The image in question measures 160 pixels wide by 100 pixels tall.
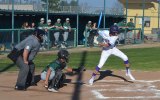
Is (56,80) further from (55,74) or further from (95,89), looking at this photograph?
(95,89)

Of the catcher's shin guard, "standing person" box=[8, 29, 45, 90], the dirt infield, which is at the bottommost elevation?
the dirt infield

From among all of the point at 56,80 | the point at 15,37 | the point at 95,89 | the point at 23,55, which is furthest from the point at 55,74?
the point at 15,37

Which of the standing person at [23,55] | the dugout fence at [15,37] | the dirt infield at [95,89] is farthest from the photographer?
the dugout fence at [15,37]

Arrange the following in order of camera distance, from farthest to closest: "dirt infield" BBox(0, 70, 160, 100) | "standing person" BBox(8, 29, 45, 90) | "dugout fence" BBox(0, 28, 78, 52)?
"dugout fence" BBox(0, 28, 78, 52) → "standing person" BBox(8, 29, 45, 90) → "dirt infield" BBox(0, 70, 160, 100)

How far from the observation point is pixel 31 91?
10.2 m

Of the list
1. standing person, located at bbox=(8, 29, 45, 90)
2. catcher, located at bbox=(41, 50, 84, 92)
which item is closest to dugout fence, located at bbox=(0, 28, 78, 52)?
standing person, located at bbox=(8, 29, 45, 90)

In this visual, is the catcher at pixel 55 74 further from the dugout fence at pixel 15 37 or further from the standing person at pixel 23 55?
the dugout fence at pixel 15 37

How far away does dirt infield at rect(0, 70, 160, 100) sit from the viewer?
31.5ft

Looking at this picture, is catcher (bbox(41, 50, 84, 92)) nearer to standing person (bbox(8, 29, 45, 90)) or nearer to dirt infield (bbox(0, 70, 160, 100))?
dirt infield (bbox(0, 70, 160, 100))

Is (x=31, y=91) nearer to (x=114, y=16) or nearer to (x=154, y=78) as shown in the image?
(x=154, y=78)

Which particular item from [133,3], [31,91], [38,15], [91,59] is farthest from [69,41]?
[133,3]

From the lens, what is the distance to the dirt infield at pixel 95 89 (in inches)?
378

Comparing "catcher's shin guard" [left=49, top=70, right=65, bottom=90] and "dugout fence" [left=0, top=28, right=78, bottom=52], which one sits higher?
"dugout fence" [left=0, top=28, right=78, bottom=52]

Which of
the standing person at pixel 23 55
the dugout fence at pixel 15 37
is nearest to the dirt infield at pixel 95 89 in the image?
the standing person at pixel 23 55
